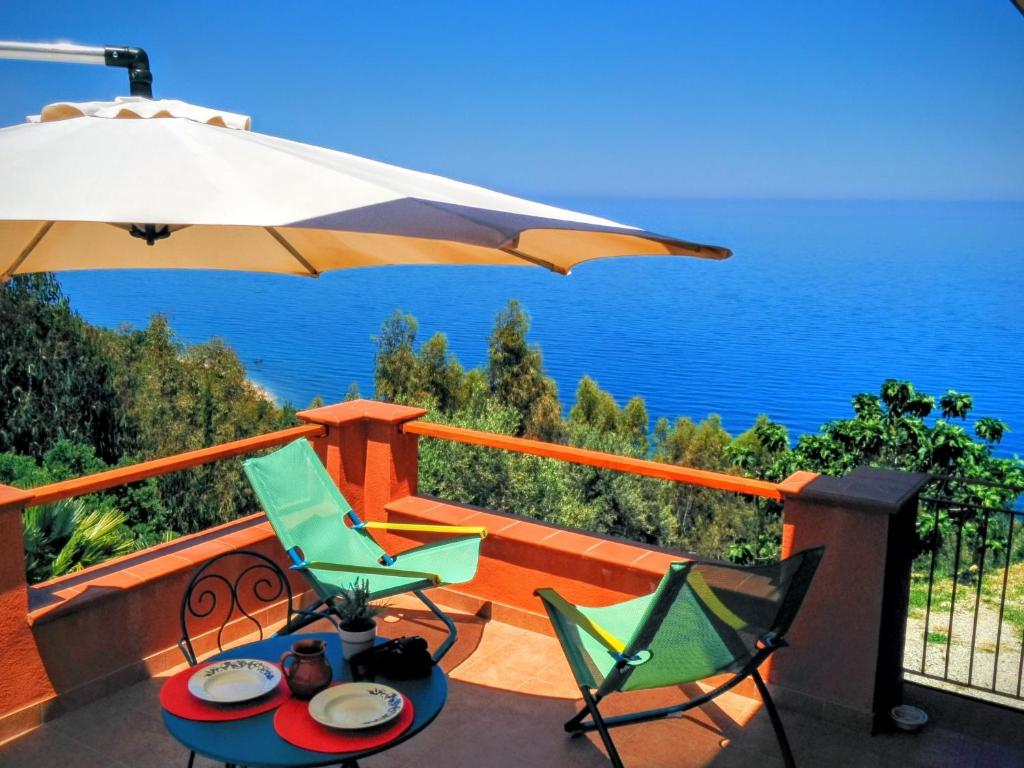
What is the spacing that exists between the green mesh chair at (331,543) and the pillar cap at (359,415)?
53cm

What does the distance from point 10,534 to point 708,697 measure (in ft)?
8.42

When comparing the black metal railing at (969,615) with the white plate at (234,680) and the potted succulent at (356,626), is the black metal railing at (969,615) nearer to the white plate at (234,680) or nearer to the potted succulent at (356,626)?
the potted succulent at (356,626)

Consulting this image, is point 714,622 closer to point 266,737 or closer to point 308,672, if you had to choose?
point 308,672

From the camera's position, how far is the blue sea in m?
54.8

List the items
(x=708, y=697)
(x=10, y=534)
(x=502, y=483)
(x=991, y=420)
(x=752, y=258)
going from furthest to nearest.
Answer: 1. (x=752, y=258)
2. (x=502, y=483)
3. (x=991, y=420)
4. (x=10, y=534)
5. (x=708, y=697)

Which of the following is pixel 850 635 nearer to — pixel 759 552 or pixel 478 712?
pixel 478 712

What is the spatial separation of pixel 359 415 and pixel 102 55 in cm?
253

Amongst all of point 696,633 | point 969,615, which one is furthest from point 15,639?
point 969,615

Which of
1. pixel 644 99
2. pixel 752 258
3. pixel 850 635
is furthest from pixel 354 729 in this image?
pixel 752 258

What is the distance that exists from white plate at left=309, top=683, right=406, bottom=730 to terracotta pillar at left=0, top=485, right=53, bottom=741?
150cm

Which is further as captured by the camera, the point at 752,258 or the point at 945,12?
the point at 752,258

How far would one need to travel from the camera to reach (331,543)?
4125 millimetres

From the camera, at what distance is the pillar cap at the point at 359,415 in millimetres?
4785

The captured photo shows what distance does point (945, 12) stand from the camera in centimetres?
8450
